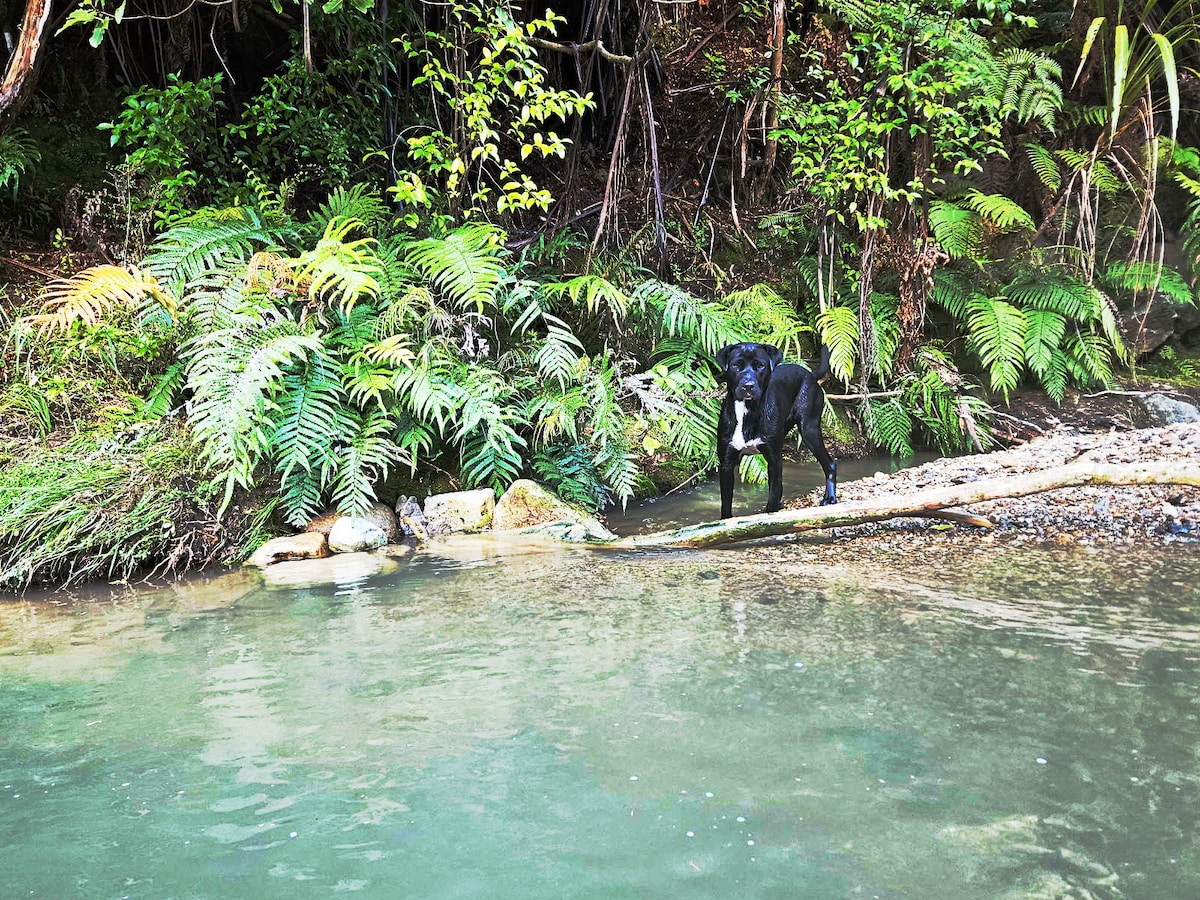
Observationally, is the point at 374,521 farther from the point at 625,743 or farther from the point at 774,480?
the point at 625,743

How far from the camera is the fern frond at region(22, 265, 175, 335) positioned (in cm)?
438

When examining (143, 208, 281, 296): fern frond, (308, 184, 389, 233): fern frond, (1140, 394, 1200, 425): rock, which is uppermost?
(308, 184, 389, 233): fern frond

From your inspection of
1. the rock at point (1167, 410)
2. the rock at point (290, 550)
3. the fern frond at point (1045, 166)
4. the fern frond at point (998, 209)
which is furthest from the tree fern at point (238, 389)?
the rock at point (1167, 410)

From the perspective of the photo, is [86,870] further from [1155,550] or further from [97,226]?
[97,226]

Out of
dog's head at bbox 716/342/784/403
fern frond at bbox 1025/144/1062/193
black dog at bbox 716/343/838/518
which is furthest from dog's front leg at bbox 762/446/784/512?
fern frond at bbox 1025/144/1062/193

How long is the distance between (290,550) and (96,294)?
5.58 ft

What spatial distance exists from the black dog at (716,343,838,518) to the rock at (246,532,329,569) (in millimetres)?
2218

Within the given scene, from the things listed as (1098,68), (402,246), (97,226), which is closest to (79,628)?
(402,246)

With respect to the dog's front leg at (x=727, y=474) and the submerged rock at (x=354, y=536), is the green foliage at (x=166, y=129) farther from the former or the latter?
the dog's front leg at (x=727, y=474)

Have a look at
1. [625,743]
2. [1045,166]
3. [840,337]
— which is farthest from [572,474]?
[1045,166]

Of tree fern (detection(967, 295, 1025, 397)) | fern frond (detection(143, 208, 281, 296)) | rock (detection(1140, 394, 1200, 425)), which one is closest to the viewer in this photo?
fern frond (detection(143, 208, 281, 296))

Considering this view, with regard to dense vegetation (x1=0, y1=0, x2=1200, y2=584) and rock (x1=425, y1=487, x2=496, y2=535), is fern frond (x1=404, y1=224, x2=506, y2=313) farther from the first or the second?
rock (x1=425, y1=487, x2=496, y2=535)

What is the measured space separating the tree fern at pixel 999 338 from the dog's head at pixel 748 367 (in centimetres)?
Answer: 283

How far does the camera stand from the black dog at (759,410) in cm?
477
